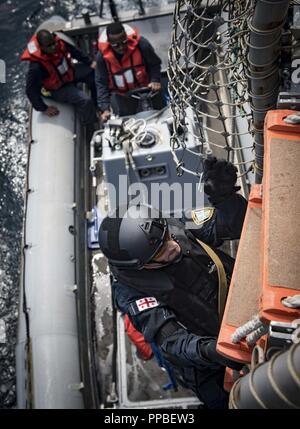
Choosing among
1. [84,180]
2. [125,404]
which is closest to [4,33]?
[84,180]

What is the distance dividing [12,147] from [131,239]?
17.2ft

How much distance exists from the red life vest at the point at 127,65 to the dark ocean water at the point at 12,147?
236 cm

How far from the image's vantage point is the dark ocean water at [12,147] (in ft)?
22.5

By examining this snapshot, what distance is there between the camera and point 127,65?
21.3 ft

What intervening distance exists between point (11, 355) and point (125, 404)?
252 centimetres

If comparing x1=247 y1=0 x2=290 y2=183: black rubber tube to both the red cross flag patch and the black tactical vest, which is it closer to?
the black tactical vest

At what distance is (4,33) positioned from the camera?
10.2 m

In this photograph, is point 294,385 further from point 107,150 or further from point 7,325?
point 7,325

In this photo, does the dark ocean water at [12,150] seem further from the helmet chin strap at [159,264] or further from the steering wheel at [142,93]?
the helmet chin strap at [159,264]

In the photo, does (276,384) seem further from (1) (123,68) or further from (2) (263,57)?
(1) (123,68)

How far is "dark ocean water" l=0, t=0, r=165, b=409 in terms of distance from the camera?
6.85 meters

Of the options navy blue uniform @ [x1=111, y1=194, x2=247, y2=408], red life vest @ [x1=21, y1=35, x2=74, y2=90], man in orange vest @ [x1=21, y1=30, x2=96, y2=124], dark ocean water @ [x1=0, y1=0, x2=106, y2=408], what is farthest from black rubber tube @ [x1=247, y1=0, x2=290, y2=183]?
dark ocean water @ [x1=0, y1=0, x2=106, y2=408]
